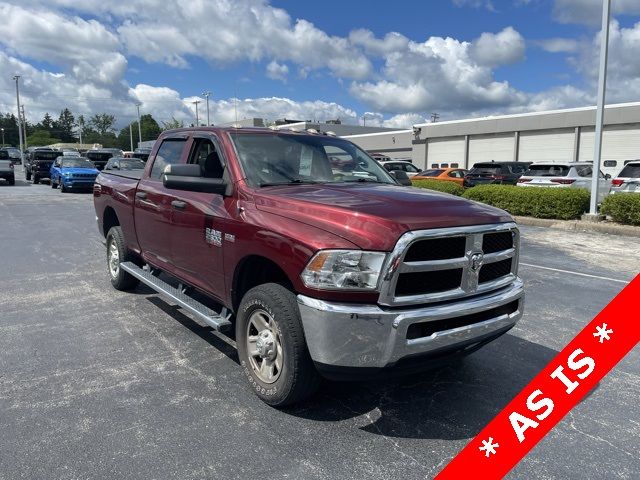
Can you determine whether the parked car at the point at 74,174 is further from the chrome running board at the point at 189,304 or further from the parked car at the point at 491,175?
the chrome running board at the point at 189,304

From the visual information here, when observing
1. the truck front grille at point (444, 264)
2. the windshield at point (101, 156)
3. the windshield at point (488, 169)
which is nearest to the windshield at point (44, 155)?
the windshield at point (101, 156)

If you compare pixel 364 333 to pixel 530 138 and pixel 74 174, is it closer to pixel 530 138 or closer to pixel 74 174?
pixel 74 174

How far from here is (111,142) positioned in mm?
139750

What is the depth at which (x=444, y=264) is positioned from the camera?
310 centimetres

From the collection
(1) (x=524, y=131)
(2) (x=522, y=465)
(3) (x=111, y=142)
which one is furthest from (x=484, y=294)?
(3) (x=111, y=142)

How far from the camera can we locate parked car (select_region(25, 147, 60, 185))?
29234 mm

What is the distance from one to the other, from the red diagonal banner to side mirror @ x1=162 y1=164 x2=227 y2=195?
107 inches

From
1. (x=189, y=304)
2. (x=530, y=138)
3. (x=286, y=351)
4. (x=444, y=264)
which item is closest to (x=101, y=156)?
(x=530, y=138)

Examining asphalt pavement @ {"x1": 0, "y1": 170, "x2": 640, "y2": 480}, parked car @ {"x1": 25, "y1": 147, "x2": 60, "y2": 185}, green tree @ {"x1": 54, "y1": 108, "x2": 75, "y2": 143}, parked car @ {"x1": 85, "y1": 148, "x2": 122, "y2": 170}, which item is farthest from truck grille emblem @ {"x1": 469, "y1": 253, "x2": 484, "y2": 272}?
green tree @ {"x1": 54, "y1": 108, "x2": 75, "y2": 143}

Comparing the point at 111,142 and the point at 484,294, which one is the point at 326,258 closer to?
the point at 484,294

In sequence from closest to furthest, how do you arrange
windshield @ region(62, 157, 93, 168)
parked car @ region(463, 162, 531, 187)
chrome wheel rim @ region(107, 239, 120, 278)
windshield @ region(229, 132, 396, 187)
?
windshield @ region(229, 132, 396, 187) < chrome wheel rim @ region(107, 239, 120, 278) < parked car @ region(463, 162, 531, 187) < windshield @ region(62, 157, 93, 168)

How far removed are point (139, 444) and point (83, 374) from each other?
4.11ft

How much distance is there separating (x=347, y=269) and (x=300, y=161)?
5.63ft

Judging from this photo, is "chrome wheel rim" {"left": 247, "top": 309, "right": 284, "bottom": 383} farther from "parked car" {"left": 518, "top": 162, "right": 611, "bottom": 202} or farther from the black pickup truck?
the black pickup truck
